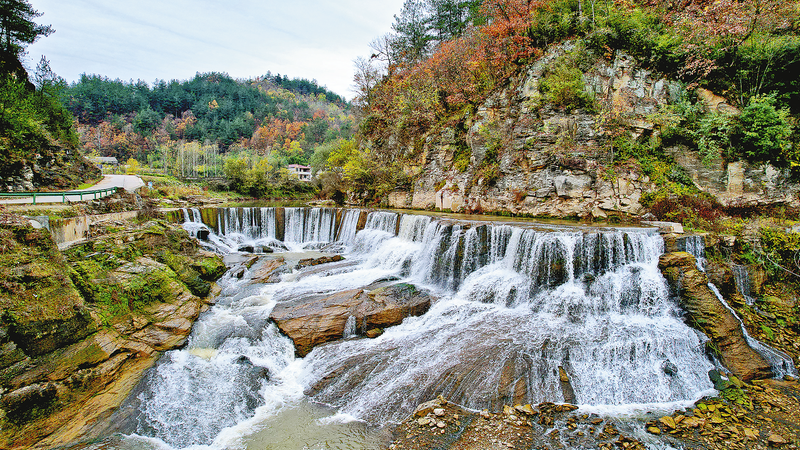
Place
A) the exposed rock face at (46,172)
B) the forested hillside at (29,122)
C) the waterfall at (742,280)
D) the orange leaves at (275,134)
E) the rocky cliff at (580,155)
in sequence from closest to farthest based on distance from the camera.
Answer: the waterfall at (742,280), the rocky cliff at (580,155), the exposed rock face at (46,172), the forested hillside at (29,122), the orange leaves at (275,134)

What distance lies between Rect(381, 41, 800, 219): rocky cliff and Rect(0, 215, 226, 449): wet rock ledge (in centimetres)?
1206

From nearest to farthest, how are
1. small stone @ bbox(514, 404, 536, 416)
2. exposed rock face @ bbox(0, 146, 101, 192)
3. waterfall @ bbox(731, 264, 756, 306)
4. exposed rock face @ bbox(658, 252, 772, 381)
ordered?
small stone @ bbox(514, 404, 536, 416) < exposed rock face @ bbox(658, 252, 772, 381) < waterfall @ bbox(731, 264, 756, 306) < exposed rock face @ bbox(0, 146, 101, 192)

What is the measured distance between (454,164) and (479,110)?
2944 mm

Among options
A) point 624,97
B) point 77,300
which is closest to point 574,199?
point 624,97

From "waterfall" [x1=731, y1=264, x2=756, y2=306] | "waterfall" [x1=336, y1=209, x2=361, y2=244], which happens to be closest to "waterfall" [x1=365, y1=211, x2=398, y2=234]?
"waterfall" [x1=336, y1=209, x2=361, y2=244]

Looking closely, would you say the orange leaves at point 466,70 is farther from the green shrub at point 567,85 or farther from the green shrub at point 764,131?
the green shrub at point 764,131

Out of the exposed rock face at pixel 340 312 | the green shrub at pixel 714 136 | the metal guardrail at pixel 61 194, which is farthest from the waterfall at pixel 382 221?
the green shrub at pixel 714 136

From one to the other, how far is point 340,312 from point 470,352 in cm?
316

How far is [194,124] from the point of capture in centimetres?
6962

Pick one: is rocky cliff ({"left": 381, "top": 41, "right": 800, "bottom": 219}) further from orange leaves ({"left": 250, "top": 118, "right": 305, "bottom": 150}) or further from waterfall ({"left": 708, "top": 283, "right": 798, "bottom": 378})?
orange leaves ({"left": 250, "top": 118, "right": 305, "bottom": 150})

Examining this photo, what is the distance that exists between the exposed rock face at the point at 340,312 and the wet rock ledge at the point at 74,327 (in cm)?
233

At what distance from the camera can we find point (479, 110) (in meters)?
15.4

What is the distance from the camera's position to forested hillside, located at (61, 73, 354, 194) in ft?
169

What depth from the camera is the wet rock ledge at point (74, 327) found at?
429 cm
